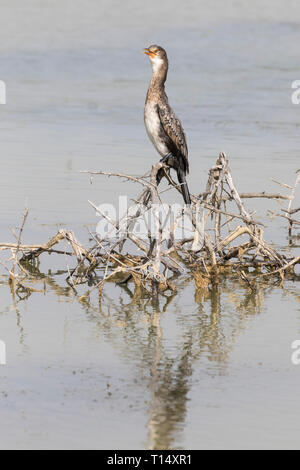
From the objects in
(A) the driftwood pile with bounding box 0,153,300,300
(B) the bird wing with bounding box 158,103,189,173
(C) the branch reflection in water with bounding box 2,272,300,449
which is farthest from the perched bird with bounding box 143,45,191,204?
(C) the branch reflection in water with bounding box 2,272,300,449

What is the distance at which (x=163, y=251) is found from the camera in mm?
8398

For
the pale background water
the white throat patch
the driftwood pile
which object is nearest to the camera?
the pale background water

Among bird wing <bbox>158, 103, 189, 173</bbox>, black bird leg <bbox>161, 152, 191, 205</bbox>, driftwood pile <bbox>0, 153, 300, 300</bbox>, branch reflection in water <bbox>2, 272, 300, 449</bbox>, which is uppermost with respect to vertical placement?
bird wing <bbox>158, 103, 189, 173</bbox>

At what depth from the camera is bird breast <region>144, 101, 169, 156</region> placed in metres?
9.05

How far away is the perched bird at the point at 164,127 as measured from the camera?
9.00 metres

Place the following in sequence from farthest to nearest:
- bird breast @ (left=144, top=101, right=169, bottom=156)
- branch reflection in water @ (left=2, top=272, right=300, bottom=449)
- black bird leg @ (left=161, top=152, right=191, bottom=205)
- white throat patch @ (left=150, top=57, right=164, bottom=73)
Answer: white throat patch @ (left=150, top=57, right=164, bottom=73)
bird breast @ (left=144, top=101, right=169, bottom=156)
black bird leg @ (left=161, top=152, right=191, bottom=205)
branch reflection in water @ (left=2, top=272, right=300, bottom=449)

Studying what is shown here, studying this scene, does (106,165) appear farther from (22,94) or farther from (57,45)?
(57,45)

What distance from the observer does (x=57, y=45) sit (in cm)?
2638

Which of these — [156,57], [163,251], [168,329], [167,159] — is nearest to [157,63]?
[156,57]

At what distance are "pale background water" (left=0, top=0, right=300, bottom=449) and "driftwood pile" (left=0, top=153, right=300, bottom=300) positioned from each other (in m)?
0.18

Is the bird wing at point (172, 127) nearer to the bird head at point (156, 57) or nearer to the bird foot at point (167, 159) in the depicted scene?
the bird foot at point (167, 159)

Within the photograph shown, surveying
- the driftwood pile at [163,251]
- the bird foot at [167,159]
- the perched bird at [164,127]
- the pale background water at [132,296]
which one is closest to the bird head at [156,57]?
the perched bird at [164,127]

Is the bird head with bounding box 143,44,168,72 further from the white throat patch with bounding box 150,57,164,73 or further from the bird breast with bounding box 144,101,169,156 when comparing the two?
the bird breast with bounding box 144,101,169,156

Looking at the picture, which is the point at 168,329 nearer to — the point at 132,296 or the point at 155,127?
the point at 132,296
